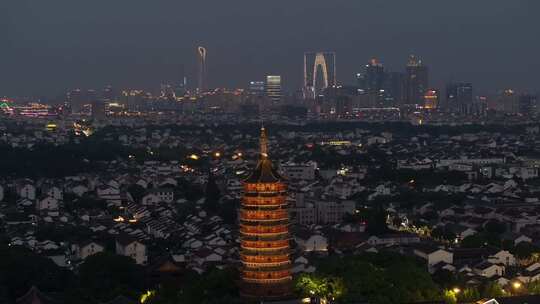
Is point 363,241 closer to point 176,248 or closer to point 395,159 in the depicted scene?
point 176,248

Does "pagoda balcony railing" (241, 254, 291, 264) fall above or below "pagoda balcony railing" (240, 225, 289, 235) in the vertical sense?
below

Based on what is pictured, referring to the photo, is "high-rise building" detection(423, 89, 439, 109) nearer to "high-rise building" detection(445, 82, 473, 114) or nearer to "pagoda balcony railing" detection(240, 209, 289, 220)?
"high-rise building" detection(445, 82, 473, 114)

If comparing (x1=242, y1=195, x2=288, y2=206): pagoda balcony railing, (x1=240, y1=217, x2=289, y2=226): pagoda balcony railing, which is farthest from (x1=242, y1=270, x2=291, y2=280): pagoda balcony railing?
(x1=242, y1=195, x2=288, y2=206): pagoda balcony railing

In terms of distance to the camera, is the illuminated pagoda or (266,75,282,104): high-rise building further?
(266,75,282,104): high-rise building

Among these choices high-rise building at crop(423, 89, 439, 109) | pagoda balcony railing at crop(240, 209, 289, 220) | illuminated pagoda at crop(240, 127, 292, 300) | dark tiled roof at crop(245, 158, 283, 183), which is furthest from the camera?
high-rise building at crop(423, 89, 439, 109)

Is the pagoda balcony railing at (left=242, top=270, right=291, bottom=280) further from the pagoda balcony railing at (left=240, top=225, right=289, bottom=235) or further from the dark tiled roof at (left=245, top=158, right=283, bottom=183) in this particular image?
the dark tiled roof at (left=245, top=158, right=283, bottom=183)

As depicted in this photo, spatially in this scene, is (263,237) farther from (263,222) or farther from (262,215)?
(262,215)

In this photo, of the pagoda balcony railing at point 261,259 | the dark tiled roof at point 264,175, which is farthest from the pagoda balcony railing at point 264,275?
the dark tiled roof at point 264,175

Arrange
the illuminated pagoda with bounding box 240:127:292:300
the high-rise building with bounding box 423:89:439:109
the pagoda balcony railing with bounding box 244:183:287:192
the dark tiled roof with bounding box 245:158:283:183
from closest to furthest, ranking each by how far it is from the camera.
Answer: the illuminated pagoda with bounding box 240:127:292:300 < the pagoda balcony railing with bounding box 244:183:287:192 < the dark tiled roof with bounding box 245:158:283:183 < the high-rise building with bounding box 423:89:439:109

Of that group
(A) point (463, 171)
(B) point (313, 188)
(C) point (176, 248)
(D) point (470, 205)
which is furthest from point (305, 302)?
(A) point (463, 171)
